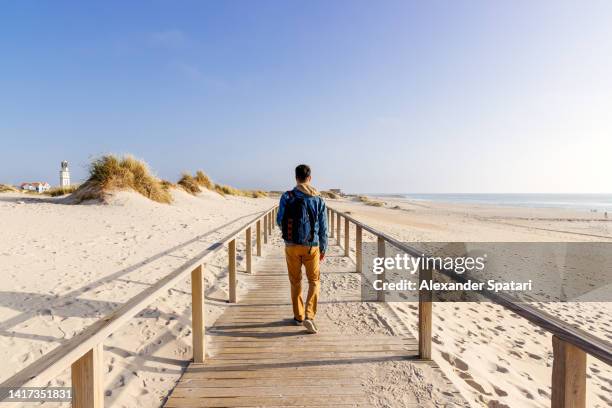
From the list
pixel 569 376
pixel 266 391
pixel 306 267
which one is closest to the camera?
pixel 569 376

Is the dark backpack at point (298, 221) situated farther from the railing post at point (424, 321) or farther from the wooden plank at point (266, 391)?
the wooden plank at point (266, 391)

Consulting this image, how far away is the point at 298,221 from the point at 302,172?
1.76ft

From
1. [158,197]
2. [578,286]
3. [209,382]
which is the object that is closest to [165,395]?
[209,382]

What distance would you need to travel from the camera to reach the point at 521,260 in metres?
8.42

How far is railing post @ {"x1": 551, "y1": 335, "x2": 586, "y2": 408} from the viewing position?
54.4 inches

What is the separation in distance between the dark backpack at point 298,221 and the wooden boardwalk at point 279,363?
1075 mm

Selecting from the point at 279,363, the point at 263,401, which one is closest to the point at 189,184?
the point at 279,363

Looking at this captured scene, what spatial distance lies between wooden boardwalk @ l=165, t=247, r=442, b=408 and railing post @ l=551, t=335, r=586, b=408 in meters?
1.31

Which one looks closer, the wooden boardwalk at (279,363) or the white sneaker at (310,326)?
the wooden boardwalk at (279,363)

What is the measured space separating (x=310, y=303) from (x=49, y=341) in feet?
8.40

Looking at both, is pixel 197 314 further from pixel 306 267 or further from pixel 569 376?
pixel 569 376

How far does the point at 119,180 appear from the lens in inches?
448

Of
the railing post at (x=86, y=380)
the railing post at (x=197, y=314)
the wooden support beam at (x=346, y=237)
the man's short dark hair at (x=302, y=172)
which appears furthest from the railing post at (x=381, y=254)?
the railing post at (x=86, y=380)

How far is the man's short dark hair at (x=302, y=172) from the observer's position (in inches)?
133
